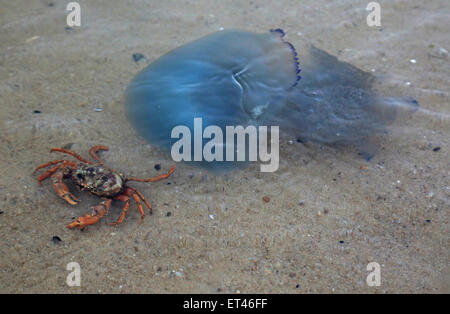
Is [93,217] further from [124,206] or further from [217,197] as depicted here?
[217,197]

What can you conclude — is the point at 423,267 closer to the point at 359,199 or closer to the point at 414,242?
the point at 414,242

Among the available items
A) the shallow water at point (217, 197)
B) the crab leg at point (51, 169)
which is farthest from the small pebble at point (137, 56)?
the crab leg at point (51, 169)

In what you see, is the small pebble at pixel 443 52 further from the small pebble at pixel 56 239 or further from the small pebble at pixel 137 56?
the small pebble at pixel 56 239

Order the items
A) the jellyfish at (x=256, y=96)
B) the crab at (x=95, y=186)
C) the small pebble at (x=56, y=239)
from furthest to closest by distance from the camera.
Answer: the jellyfish at (x=256, y=96) → the crab at (x=95, y=186) → the small pebble at (x=56, y=239)

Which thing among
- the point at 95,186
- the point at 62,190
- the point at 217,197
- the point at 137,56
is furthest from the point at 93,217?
the point at 137,56

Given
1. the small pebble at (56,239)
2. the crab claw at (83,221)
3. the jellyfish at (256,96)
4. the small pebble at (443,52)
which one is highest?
the small pebble at (443,52)
